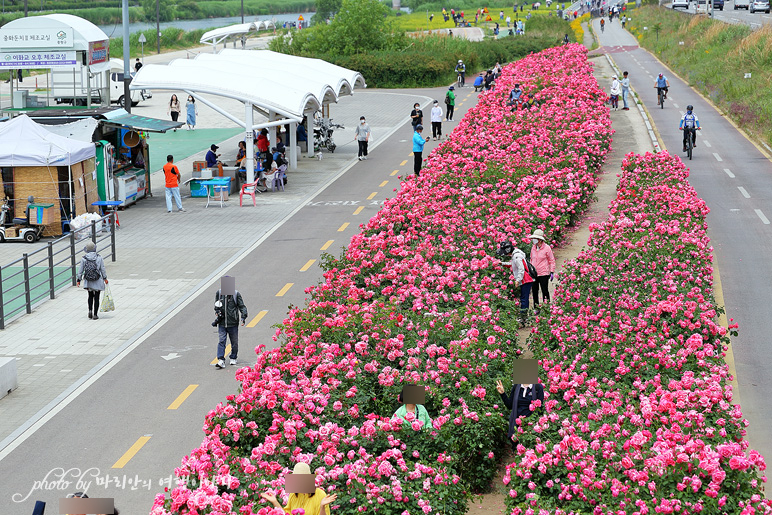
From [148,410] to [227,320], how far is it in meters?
1.95

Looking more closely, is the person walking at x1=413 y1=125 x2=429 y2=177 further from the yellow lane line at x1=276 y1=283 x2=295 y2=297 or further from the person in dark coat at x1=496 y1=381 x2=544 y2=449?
the person in dark coat at x1=496 y1=381 x2=544 y2=449

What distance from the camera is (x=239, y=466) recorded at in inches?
359

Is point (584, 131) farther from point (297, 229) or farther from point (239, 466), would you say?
point (239, 466)

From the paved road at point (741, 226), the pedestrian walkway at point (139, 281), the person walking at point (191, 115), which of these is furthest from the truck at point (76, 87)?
the paved road at point (741, 226)

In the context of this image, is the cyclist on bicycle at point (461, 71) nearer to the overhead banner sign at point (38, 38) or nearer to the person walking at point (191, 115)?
the person walking at point (191, 115)

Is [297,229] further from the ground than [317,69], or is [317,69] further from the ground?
[317,69]

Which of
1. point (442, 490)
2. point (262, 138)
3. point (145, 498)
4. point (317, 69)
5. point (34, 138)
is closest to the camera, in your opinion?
point (442, 490)

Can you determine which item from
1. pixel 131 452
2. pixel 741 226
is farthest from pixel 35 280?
pixel 741 226

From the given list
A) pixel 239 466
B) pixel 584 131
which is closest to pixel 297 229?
pixel 584 131

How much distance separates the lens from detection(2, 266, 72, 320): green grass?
1792 cm

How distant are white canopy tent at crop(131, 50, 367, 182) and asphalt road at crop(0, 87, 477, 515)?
735 centimetres

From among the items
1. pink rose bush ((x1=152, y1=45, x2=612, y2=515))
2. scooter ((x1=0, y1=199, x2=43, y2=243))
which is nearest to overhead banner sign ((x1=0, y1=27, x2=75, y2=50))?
scooter ((x1=0, y1=199, x2=43, y2=243))

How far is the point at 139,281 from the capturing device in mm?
→ 20031

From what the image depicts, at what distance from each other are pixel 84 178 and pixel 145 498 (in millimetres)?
15346
